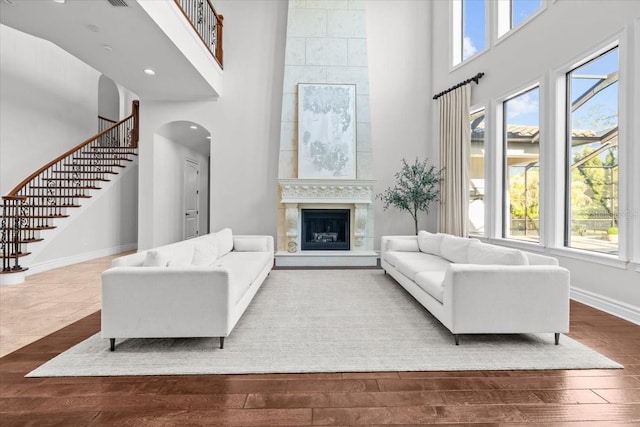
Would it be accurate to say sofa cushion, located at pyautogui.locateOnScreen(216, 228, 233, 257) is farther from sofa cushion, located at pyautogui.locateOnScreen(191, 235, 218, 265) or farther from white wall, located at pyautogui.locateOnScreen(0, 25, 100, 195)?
white wall, located at pyautogui.locateOnScreen(0, 25, 100, 195)

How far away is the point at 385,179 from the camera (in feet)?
23.6

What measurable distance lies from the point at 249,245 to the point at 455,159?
12.7ft

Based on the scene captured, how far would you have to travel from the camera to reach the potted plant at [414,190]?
653 cm

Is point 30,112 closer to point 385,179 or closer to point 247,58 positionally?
point 247,58

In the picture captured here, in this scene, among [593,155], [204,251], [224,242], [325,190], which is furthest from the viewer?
[325,190]

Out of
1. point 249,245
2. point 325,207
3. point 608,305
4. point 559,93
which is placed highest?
point 559,93

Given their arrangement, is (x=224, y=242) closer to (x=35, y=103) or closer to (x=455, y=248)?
(x=455, y=248)

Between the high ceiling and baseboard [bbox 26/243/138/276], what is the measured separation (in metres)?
3.18

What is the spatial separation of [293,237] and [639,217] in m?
4.77

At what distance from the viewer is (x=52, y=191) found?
6.45m

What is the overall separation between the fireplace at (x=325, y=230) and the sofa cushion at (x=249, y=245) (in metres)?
1.60

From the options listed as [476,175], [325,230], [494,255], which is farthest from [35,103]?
[476,175]

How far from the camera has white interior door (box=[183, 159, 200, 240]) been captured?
328 inches

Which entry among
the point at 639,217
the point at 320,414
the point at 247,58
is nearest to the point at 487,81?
the point at 639,217
